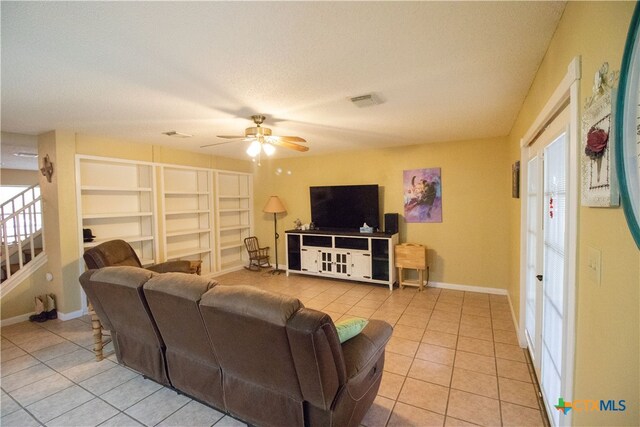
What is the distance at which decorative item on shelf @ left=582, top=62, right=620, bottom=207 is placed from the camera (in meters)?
0.88

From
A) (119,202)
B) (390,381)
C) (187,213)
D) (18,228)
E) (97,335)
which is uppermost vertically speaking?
(119,202)

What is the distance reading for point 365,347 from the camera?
67.1 inches

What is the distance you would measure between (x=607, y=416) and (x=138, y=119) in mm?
4101

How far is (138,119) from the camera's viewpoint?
315cm

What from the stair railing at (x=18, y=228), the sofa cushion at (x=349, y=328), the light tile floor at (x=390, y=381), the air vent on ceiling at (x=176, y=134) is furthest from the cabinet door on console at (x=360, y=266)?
the stair railing at (x=18, y=228)

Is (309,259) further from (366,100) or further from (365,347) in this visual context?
(365,347)

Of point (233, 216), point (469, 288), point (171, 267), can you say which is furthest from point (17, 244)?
point (469, 288)

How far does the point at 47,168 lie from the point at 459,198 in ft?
19.0

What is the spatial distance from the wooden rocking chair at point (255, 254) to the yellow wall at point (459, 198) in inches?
90.5

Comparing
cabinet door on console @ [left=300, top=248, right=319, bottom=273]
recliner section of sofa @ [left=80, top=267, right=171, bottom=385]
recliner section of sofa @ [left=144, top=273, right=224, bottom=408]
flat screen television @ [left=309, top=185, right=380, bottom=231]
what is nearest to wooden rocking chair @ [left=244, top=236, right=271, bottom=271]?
cabinet door on console @ [left=300, top=248, right=319, bottom=273]

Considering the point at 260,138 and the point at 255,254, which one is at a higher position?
the point at 260,138

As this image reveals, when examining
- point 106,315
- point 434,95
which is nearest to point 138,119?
point 106,315

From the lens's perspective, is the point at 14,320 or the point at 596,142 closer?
the point at 596,142

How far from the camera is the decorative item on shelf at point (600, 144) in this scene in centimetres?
88
